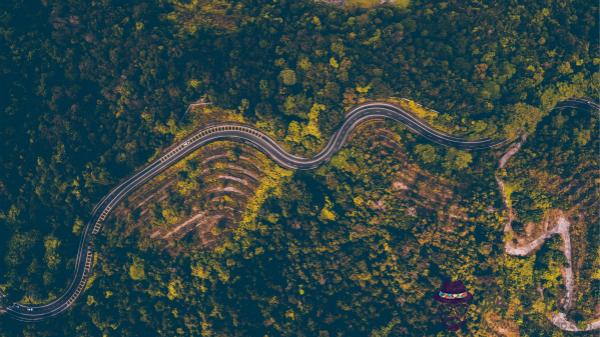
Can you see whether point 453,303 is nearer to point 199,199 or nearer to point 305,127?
point 305,127

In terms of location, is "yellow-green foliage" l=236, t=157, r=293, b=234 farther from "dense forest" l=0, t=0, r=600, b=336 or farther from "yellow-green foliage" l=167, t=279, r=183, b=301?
"yellow-green foliage" l=167, t=279, r=183, b=301

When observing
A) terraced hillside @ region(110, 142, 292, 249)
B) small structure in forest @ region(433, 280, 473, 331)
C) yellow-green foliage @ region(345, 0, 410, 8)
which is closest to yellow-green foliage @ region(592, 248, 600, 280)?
small structure in forest @ region(433, 280, 473, 331)

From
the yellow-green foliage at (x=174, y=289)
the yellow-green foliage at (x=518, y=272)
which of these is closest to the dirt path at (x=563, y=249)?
the yellow-green foliage at (x=518, y=272)

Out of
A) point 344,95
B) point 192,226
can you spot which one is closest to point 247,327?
point 192,226

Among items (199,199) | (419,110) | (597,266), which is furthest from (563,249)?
(199,199)

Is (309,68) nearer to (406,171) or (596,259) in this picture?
(406,171)

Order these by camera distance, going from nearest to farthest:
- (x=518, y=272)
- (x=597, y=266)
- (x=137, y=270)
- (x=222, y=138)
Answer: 1. (x=137, y=270)
2. (x=597, y=266)
3. (x=518, y=272)
4. (x=222, y=138)
